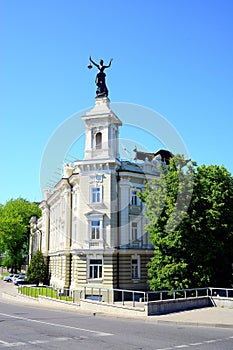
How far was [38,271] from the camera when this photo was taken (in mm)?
50406

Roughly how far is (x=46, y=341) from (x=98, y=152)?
26.0 m

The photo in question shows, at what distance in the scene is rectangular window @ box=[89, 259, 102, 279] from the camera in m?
35.8

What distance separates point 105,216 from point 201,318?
18.2 metres

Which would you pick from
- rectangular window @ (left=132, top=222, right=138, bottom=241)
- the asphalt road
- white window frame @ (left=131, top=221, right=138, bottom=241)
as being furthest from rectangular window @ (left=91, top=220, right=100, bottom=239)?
the asphalt road

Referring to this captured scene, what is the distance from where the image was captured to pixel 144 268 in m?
37.7

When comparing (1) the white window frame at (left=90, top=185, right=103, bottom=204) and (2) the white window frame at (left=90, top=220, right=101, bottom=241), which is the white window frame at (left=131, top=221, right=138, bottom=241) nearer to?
(2) the white window frame at (left=90, top=220, right=101, bottom=241)

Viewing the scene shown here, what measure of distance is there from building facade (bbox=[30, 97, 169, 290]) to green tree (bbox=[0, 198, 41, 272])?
39.8 m

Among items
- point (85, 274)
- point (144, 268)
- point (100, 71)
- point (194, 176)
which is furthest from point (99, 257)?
point (100, 71)

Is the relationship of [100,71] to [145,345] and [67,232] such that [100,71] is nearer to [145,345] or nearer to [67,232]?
[67,232]

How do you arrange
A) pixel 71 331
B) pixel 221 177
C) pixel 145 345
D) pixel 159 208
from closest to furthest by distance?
1. pixel 145 345
2. pixel 71 331
3. pixel 159 208
4. pixel 221 177

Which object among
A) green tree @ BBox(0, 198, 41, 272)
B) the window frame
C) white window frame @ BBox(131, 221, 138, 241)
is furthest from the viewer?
green tree @ BBox(0, 198, 41, 272)

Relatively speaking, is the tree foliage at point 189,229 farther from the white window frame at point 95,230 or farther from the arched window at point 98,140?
the arched window at point 98,140

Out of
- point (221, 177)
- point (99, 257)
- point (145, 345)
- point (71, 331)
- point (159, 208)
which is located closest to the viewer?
point (145, 345)

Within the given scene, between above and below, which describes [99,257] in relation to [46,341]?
above
